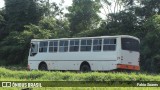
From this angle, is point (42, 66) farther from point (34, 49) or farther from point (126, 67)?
point (126, 67)

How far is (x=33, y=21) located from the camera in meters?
47.0

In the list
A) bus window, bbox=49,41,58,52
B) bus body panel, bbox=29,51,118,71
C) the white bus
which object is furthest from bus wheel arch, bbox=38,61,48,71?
bus window, bbox=49,41,58,52

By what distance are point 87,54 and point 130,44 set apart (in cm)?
281

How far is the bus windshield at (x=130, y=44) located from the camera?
21600mm

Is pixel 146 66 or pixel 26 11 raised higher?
pixel 26 11

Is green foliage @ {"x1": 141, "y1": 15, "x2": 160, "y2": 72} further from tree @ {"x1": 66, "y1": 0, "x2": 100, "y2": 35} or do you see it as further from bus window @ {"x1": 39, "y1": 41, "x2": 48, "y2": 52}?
tree @ {"x1": 66, "y1": 0, "x2": 100, "y2": 35}

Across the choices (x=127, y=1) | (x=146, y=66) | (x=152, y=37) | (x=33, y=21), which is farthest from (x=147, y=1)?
(x=33, y=21)

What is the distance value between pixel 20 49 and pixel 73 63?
19.2 m

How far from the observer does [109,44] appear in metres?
21.8

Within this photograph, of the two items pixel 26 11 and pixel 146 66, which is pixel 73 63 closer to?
pixel 146 66

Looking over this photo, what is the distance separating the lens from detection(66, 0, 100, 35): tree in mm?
45844

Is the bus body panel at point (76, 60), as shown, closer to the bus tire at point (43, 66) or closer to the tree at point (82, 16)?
the bus tire at point (43, 66)

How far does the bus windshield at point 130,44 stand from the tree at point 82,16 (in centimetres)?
2266

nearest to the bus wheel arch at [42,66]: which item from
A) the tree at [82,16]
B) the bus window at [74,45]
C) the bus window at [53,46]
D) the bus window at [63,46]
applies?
the bus window at [53,46]
